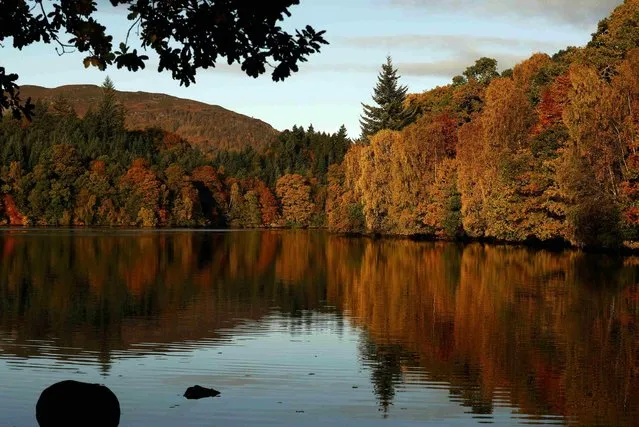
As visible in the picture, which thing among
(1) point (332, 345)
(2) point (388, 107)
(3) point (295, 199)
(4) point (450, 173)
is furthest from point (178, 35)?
(3) point (295, 199)

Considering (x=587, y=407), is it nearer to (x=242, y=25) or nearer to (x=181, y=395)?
(x=181, y=395)

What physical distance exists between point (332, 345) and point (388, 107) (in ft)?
299

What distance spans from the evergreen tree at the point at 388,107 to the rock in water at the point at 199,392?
94.0m

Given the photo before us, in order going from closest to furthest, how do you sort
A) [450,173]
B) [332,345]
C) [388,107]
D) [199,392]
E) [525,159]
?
[199,392]
[332,345]
[525,159]
[450,173]
[388,107]

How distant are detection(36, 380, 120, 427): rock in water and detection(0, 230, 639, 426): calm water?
1.28 feet

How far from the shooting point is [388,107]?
107 metres

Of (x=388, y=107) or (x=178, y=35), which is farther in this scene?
(x=388, y=107)

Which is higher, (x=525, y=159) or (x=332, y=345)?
(x=525, y=159)

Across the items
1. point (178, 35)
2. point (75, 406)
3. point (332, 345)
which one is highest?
→ point (178, 35)

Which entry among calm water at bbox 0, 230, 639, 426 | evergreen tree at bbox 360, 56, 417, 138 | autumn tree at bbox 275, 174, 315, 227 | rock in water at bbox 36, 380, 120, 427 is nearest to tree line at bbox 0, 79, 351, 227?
autumn tree at bbox 275, 174, 315, 227

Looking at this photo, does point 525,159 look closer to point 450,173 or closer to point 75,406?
point 450,173

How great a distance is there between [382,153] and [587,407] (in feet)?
214

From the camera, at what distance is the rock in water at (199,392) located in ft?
40.8

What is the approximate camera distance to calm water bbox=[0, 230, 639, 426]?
476 inches
